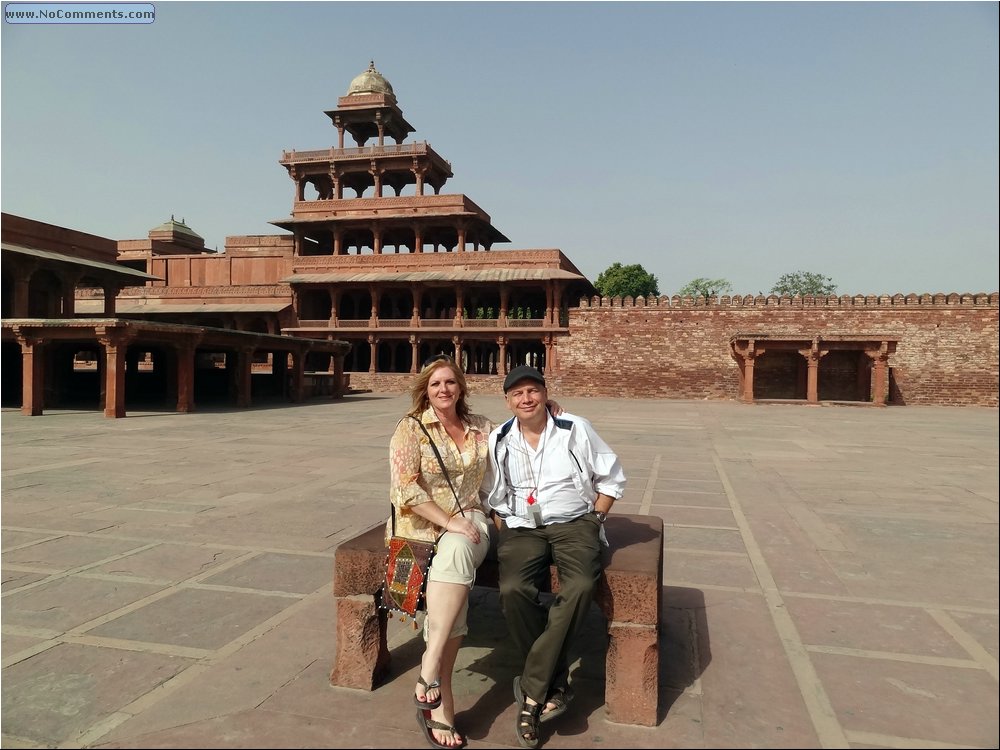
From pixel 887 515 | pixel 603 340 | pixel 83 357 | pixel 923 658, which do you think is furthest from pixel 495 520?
pixel 83 357

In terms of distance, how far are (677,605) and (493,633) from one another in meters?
1.06

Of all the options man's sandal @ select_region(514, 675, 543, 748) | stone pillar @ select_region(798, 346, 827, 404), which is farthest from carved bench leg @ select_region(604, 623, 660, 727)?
stone pillar @ select_region(798, 346, 827, 404)

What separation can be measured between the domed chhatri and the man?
127 ft

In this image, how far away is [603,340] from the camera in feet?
96.4

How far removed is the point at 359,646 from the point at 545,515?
91cm

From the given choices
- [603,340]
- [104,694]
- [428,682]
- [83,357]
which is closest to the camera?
[428,682]

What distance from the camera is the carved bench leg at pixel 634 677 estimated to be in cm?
228

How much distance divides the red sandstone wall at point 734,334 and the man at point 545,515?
1036 inches

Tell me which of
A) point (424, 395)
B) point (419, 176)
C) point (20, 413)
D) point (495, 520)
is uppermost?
point (419, 176)

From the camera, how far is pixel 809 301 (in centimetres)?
2780

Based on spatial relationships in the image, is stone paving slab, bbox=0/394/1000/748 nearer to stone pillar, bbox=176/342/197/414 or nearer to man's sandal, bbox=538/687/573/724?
man's sandal, bbox=538/687/573/724

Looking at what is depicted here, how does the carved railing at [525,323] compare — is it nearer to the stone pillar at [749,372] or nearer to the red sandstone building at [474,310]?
the red sandstone building at [474,310]

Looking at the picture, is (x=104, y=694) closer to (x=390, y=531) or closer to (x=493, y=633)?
(x=390, y=531)

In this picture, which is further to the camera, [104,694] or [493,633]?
[493,633]
